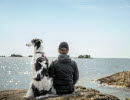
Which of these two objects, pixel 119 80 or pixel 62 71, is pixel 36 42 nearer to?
pixel 62 71

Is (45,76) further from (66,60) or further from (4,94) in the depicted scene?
(4,94)

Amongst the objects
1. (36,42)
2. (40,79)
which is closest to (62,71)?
(40,79)

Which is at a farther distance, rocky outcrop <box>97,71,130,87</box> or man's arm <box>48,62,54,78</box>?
rocky outcrop <box>97,71,130,87</box>

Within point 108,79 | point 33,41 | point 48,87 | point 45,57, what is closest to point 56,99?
point 48,87

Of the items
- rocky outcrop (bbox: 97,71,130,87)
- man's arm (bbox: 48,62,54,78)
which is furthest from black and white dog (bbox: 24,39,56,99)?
rocky outcrop (bbox: 97,71,130,87)

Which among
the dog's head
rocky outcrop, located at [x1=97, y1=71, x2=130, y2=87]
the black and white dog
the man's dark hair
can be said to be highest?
the dog's head

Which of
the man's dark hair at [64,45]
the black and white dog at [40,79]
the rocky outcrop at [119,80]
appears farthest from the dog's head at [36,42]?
the rocky outcrop at [119,80]

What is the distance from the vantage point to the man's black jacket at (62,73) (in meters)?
9.27

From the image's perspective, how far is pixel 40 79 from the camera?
361 inches

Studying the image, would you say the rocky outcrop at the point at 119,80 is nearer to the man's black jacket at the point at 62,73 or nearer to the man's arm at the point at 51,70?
the man's black jacket at the point at 62,73

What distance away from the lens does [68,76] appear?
9.40 m

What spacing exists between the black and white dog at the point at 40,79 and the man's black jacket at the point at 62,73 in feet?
0.70

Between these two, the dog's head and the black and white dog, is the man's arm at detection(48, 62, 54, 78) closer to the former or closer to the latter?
the black and white dog

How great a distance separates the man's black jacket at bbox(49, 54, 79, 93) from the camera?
9.27 meters
